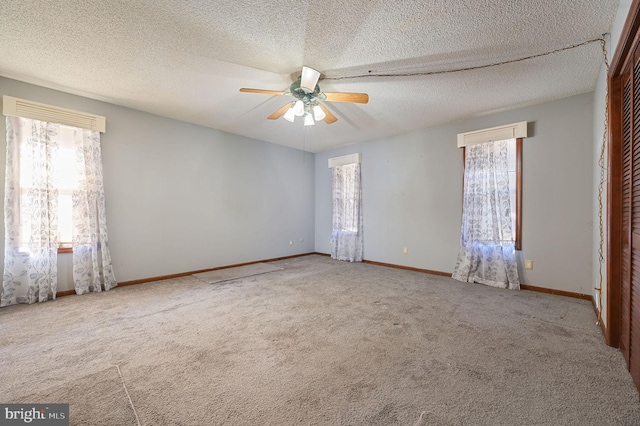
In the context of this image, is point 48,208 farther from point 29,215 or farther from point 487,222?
point 487,222

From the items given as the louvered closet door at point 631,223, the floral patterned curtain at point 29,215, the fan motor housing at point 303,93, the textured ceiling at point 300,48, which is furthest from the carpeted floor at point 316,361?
the textured ceiling at point 300,48

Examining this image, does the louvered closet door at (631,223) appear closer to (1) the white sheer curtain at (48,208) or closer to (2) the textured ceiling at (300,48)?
(2) the textured ceiling at (300,48)

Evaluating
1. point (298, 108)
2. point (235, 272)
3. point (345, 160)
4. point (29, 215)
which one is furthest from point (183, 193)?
point (345, 160)

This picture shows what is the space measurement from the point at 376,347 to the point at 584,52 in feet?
10.1

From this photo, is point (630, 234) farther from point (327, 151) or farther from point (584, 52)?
point (327, 151)

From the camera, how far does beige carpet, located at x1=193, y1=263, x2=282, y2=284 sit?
3973 mm

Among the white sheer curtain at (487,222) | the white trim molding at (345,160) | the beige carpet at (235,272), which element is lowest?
the beige carpet at (235,272)

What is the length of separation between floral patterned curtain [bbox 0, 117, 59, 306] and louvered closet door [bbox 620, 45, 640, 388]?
5.15 meters

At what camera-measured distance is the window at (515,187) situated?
3.50 m

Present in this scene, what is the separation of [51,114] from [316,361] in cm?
396

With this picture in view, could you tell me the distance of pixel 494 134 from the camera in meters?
3.67

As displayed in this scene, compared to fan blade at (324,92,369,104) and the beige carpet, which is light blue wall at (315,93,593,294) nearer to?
the beige carpet

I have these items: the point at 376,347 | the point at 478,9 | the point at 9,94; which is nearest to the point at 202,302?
the point at 376,347

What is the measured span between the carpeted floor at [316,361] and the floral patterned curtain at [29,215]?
0.97ft
